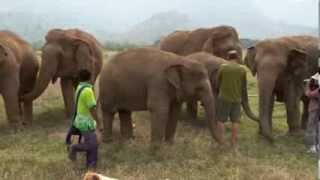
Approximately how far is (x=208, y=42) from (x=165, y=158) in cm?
771

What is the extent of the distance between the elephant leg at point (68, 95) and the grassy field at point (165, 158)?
1334 millimetres

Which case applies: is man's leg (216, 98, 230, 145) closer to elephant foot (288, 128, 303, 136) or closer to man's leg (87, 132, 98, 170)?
elephant foot (288, 128, 303, 136)

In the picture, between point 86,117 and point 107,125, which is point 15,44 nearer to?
point 107,125

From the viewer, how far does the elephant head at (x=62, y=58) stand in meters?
16.6

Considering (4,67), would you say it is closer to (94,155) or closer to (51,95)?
(94,155)

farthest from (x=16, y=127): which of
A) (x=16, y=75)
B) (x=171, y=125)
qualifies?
(x=171, y=125)

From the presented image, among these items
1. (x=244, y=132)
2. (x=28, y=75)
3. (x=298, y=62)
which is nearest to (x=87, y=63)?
(x=28, y=75)

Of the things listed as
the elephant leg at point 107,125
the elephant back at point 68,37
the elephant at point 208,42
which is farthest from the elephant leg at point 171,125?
the elephant at point 208,42

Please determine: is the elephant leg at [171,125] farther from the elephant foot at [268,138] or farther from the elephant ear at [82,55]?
the elephant ear at [82,55]

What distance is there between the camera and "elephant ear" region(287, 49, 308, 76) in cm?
1439

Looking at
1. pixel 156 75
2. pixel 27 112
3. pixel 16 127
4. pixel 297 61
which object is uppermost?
pixel 156 75

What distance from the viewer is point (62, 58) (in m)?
16.8

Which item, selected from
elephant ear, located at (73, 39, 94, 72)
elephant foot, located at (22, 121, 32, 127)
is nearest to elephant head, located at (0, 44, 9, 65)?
elephant foot, located at (22, 121, 32, 127)

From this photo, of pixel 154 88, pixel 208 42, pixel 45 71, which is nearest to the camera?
pixel 154 88
